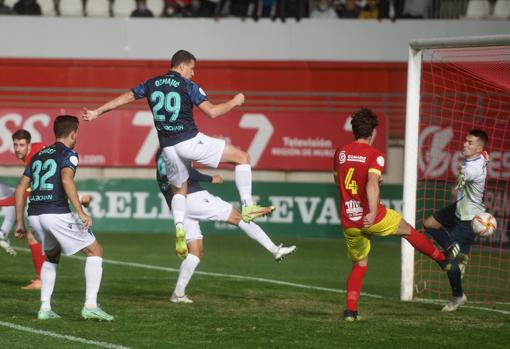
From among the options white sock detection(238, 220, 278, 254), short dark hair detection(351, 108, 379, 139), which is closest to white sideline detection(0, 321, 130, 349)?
white sock detection(238, 220, 278, 254)

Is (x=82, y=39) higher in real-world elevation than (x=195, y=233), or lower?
higher

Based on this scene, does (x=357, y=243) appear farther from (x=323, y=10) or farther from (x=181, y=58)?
(x=323, y=10)

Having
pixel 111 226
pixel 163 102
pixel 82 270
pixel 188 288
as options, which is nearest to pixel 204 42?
pixel 111 226

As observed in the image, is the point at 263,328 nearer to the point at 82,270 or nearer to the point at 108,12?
the point at 82,270

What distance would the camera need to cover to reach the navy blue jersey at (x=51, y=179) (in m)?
10.2

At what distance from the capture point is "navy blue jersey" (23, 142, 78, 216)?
10.2 m

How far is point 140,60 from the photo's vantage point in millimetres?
25062

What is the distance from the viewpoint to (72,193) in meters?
9.98

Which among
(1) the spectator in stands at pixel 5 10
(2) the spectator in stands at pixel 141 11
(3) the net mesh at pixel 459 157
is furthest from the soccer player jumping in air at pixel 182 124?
(1) the spectator in stands at pixel 5 10

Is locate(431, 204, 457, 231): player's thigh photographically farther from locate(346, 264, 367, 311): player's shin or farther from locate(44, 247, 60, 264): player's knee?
locate(44, 247, 60, 264): player's knee

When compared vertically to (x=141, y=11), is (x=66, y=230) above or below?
below

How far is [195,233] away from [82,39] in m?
14.6

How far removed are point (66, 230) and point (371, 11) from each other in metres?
17.5

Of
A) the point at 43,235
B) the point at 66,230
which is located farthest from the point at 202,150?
the point at 43,235
